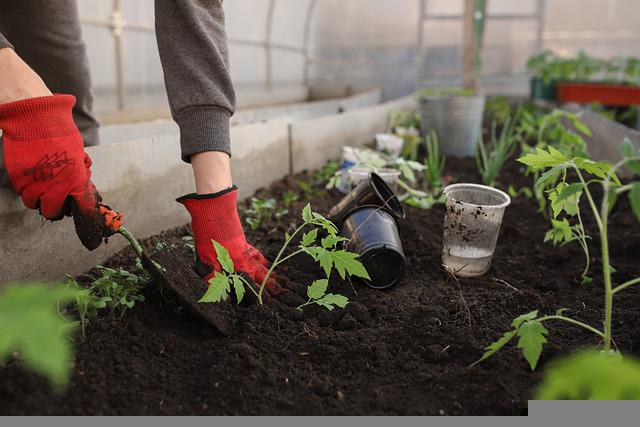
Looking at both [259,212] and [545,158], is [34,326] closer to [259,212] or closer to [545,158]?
[545,158]

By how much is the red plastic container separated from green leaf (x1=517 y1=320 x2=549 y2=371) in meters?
4.27

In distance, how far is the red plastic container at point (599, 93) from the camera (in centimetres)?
452

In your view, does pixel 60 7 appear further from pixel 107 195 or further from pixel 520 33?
pixel 520 33

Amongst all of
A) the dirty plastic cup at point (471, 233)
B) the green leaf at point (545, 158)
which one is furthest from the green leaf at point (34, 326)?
the dirty plastic cup at point (471, 233)

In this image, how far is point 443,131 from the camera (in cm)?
355

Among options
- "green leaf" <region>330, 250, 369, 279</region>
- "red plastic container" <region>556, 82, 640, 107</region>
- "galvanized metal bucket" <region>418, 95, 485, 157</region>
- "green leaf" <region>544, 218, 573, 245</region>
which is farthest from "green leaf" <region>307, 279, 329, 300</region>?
"red plastic container" <region>556, 82, 640, 107</region>

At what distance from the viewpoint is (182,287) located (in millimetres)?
1257

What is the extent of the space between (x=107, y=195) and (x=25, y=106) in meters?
0.46

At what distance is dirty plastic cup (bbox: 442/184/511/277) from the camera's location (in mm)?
1593

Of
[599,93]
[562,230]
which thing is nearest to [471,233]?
[562,230]

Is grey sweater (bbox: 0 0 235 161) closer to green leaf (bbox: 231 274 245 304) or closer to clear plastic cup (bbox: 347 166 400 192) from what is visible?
green leaf (bbox: 231 274 245 304)

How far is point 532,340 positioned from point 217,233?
31.9 inches

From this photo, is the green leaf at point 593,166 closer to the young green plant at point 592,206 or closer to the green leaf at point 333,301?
the young green plant at point 592,206

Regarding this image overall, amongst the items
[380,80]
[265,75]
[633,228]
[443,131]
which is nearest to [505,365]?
[633,228]
